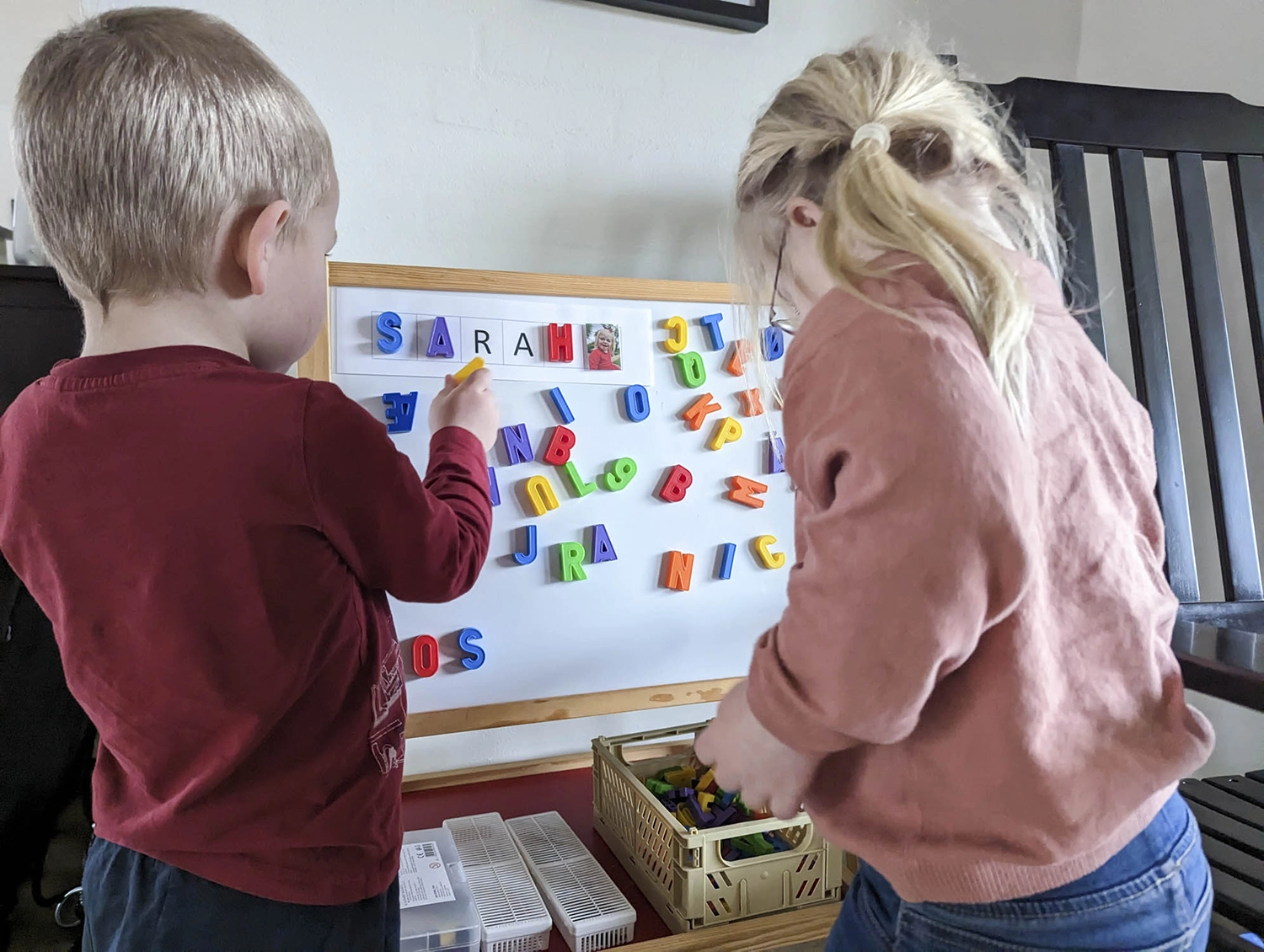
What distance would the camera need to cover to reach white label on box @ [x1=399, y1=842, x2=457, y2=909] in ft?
2.77

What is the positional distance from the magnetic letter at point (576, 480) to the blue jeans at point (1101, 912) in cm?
54

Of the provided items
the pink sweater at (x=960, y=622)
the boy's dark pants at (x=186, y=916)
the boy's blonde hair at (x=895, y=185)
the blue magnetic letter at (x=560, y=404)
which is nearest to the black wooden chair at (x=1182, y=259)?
the boy's blonde hair at (x=895, y=185)

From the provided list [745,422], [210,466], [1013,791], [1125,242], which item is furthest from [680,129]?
[1013,791]

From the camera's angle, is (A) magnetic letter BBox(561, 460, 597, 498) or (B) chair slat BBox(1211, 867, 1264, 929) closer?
(B) chair slat BBox(1211, 867, 1264, 929)

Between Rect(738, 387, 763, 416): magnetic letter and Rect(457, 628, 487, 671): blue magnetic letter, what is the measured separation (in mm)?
425

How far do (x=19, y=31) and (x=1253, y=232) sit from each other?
1423mm

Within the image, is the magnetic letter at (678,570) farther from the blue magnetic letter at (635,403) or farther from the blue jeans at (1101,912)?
the blue jeans at (1101,912)

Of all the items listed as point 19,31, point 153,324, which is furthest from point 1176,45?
point 19,31

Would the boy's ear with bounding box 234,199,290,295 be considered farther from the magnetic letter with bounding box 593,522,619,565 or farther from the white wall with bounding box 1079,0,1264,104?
the white wall with bounding box 1079,0,1264,104

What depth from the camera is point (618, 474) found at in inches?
41.8

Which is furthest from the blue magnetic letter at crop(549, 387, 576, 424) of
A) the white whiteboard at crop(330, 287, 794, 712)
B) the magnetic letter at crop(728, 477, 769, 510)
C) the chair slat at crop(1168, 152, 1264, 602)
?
the chair slat at crop(1168, 152, 1264, 602)

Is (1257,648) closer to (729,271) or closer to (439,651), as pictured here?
(729,271)

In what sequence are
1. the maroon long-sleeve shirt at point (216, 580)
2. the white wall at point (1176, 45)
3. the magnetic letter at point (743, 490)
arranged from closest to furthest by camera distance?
the maroon long-sleeve shirt at point (216, 580), the magnetic letter at point (743, 490), the white wall at point (1176, 45)

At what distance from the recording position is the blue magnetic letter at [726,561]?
1120mm
